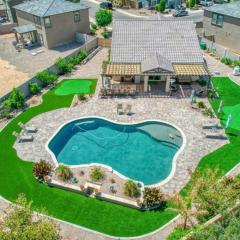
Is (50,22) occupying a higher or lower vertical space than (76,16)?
lower

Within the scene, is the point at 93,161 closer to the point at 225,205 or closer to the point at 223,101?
the point at 225,205

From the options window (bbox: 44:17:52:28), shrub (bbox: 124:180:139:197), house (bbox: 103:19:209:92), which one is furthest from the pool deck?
window (bbox: 44:17:52:28)

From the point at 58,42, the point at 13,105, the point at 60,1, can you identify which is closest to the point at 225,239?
the point at 13,105

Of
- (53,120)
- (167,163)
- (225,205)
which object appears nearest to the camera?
(225,205)

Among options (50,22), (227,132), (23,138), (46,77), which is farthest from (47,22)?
(227,132)

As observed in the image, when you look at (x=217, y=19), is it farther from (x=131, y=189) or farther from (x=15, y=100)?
(x=131, y=189)

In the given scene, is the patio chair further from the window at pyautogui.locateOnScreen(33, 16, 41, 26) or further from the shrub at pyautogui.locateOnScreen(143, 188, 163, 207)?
the window at pyautogui.locateOnScreen(33, 16, 41, 26)

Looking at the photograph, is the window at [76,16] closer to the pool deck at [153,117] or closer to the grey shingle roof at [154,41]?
the grey shingle roof at [154,41]
